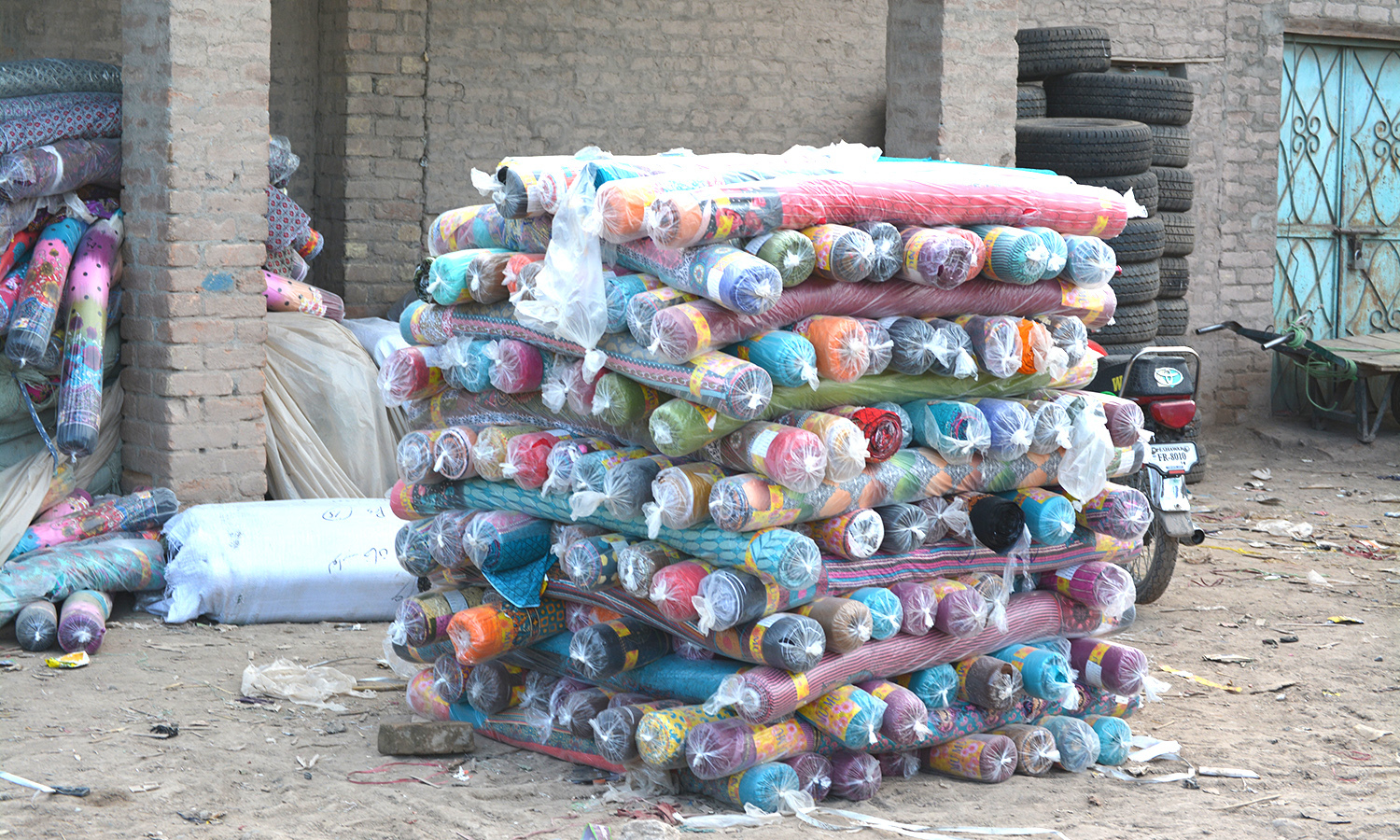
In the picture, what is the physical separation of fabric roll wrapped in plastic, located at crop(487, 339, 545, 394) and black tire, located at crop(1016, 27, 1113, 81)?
6407mm

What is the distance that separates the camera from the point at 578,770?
406 centimetres

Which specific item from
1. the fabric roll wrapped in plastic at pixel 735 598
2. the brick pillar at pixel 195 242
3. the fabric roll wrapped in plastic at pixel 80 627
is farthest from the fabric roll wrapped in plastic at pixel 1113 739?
the brick pillar at pixel 195 242

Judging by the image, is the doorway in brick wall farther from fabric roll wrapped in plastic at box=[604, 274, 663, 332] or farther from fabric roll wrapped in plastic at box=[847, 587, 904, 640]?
fabric roll wrapped in plastic at box=[604, 274, 663, 332]

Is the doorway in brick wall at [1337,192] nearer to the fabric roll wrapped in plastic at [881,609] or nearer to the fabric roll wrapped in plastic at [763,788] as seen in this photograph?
the fabric roll wrapped in plastic at [881,609]

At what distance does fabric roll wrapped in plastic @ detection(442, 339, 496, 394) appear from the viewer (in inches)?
164

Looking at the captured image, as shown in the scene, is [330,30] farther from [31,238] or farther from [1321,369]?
[1321,369]

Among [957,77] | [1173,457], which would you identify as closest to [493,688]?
[1173,457]

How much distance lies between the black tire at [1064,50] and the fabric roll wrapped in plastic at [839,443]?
6.50 m

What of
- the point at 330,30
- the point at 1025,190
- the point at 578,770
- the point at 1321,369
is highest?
the point at 330,30

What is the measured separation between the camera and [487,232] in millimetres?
4289

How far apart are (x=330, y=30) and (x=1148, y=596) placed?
5.85m

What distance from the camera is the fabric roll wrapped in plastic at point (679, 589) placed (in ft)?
11.8

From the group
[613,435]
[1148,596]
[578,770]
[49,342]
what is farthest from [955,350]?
[49,342]

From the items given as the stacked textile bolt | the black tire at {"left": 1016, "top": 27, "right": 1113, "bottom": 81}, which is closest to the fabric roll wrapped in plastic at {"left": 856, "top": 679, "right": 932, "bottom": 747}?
the stacked textile bolt
